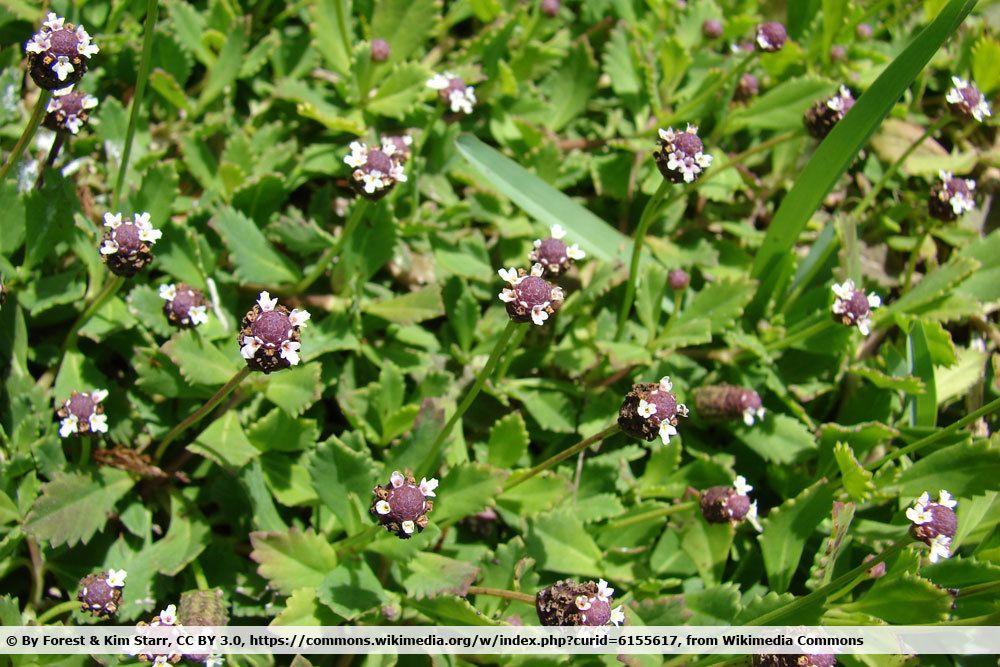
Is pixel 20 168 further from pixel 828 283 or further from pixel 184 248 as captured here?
pixel 828 283

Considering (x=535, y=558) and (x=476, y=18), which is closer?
(x=535, y=558)

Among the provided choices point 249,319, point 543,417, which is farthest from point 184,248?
point 543,417

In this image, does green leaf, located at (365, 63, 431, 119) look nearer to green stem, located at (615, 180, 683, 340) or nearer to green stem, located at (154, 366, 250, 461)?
green stem, located at (615, 180, 683, 340)

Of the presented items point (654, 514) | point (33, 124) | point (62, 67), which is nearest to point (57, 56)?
point (62, 67)

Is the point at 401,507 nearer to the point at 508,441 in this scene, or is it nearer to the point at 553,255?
the point at 508,441

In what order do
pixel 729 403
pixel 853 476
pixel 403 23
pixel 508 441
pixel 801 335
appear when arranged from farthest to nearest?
pixel 403 23 < pixel 801 335 < pixel 729 403 < pixel 508 441 < pixel 853 476
